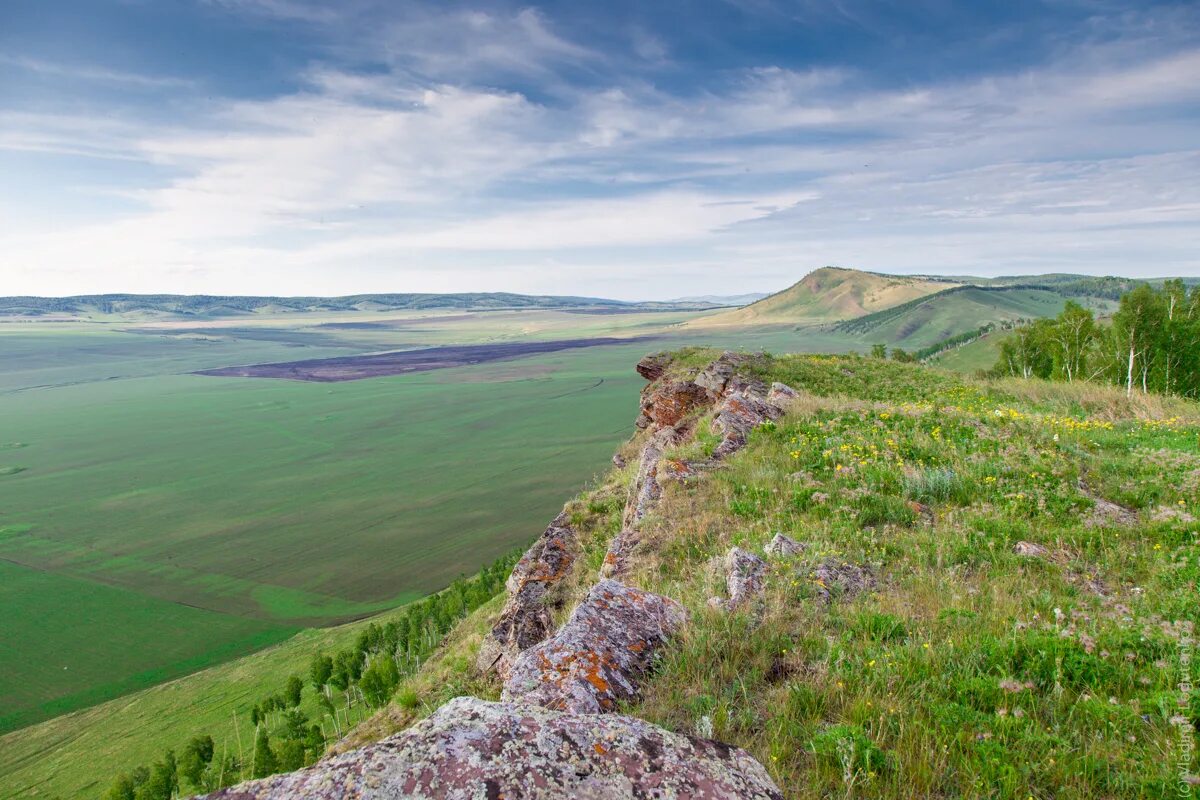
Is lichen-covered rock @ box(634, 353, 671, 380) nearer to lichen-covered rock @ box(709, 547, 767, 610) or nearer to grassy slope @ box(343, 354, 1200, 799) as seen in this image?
grassy slope @ box(343, 354, 1200, 799)

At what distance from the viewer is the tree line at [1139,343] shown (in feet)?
183

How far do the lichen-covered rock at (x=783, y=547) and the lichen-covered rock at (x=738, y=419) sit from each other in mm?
5701

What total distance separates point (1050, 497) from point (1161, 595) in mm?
3864

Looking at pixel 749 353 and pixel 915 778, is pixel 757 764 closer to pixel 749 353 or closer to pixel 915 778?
pixel 915 778

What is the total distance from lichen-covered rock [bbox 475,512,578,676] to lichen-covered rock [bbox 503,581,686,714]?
6588 millimetres

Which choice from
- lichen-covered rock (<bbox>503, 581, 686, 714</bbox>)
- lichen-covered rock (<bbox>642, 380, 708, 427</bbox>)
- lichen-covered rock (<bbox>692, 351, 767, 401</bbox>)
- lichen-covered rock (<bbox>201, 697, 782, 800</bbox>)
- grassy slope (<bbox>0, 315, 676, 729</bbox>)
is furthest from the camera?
grassy slope (<bbox>0, 315, 676, 729</bbox>)

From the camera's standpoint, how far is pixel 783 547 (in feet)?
31.3

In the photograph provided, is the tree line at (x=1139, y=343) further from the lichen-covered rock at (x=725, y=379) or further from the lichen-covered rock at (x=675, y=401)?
the lichen-covered rock at (x=675, y=401)

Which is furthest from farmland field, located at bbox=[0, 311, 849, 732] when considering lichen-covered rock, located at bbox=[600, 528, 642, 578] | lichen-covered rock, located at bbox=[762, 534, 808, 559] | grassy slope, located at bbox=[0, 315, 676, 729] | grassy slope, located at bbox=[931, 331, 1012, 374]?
grassy slope, located at bbox=[931, 331, 1012, 374]

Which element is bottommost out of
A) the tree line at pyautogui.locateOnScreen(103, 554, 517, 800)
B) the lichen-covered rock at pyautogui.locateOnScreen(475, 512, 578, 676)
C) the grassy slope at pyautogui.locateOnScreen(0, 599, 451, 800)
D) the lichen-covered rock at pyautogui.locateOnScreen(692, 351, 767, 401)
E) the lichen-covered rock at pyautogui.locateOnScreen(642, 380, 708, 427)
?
the grassy slope at pyautogui.locateOnScreen(0, 599, 451, 800)

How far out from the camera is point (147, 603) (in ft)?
257

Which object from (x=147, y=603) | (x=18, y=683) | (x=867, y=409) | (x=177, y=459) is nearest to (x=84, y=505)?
(x=177, y=459)

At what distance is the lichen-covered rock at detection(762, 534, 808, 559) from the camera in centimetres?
932

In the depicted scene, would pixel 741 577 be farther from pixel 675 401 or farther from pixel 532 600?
pixel 675 401
